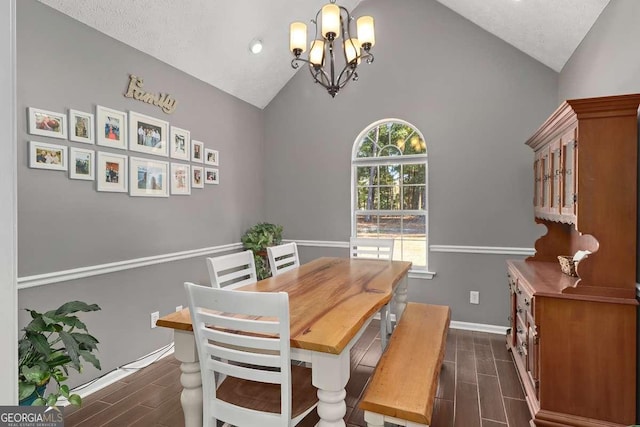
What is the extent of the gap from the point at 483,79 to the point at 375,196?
5.55 ft

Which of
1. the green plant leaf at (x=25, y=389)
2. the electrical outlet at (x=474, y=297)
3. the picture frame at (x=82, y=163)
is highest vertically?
the picture frame at (x=82, y=163)

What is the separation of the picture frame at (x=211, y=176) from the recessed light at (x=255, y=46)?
134 cm

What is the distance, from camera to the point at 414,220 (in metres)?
4.03

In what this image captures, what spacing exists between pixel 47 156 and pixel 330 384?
2277 mm

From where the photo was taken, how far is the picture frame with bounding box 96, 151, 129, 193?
257 centimetres

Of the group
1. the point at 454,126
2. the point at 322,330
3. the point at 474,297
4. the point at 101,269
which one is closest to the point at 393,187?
the point at 454,126

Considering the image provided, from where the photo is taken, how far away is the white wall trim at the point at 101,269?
2.16m

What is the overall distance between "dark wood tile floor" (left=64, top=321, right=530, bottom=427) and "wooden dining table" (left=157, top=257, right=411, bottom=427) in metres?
0.79

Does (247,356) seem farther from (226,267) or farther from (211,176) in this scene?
(211,176)

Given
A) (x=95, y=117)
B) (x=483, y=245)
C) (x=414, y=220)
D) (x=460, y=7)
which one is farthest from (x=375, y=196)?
(x=95, y=117)

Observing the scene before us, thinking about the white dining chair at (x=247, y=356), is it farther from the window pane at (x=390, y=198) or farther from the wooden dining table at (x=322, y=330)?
the window pane at (x=390, y=198)

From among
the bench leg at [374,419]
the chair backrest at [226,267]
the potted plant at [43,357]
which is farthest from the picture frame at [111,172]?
the bench leg at [374,419]
